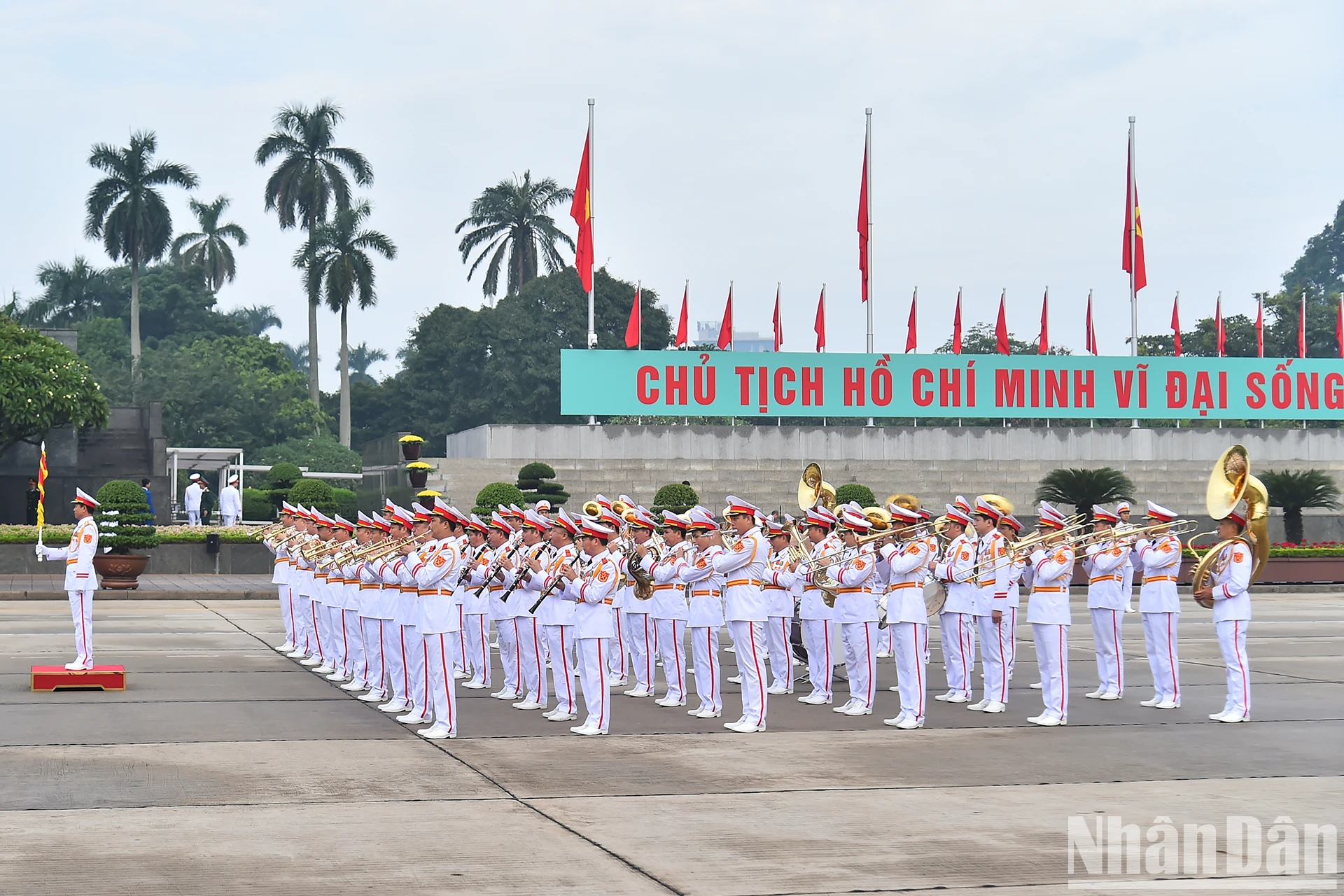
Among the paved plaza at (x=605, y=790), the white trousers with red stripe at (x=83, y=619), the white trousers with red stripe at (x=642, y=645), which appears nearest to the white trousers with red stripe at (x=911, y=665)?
the paved plaza at (x=605, y=790)

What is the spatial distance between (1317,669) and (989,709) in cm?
595

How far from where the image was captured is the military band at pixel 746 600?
1309 centimetres

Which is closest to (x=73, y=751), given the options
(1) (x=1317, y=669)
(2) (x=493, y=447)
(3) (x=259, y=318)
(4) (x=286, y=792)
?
(4) (x=286, y=792)

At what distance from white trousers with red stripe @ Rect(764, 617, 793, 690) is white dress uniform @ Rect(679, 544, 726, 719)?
185 cm

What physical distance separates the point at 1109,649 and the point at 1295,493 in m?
23.4

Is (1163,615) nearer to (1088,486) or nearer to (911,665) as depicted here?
(911,665)

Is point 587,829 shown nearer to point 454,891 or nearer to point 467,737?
point 454,891

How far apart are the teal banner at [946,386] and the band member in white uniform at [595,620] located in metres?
29.3

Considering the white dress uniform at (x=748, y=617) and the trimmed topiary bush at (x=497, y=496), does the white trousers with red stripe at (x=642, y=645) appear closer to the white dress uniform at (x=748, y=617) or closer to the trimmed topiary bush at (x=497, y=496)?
the white dress uniform at (x=748, y=617)

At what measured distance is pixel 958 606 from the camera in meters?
14.8

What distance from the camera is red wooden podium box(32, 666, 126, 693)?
15039mm

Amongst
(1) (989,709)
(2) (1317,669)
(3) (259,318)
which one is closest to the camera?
(1) (989,709)

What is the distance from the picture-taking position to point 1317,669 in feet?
59.3

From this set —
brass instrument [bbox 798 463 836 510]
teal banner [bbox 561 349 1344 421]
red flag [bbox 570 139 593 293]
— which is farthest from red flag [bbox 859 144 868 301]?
brass instrument [bbox 798 463 836 510]
